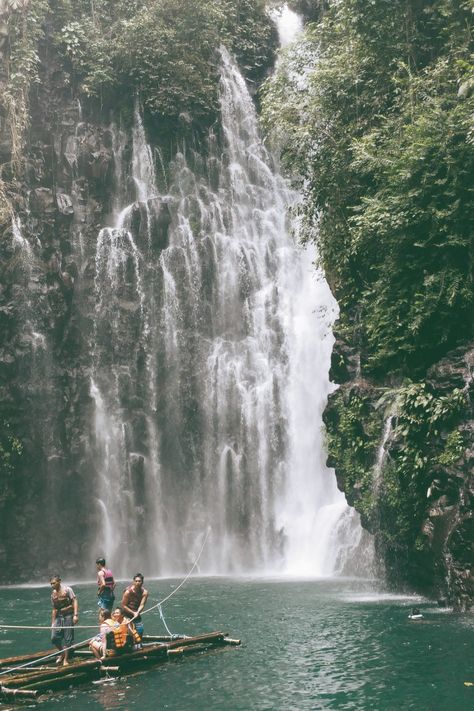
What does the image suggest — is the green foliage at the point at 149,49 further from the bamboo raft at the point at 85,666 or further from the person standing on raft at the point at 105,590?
the bamboo raft at the point at 85,666

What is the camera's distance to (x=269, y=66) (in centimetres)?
4575

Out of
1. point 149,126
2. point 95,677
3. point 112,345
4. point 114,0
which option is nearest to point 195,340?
point 112,345

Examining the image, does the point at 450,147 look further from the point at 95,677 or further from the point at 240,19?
the point at 240,19

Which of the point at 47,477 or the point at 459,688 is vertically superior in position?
the point at 47,477

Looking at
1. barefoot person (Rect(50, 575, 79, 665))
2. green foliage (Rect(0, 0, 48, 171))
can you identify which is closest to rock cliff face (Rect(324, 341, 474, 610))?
barefoot person (Rect(50, 575, 79, 665))

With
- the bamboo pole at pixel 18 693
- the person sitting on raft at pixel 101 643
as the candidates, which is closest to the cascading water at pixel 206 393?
the person sitting on raft at pixel 101 643

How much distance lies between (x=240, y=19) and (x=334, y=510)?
1127 inches

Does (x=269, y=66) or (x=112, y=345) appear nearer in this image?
(x=112, y=345)

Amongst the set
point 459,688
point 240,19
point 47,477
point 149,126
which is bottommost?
point 459,688

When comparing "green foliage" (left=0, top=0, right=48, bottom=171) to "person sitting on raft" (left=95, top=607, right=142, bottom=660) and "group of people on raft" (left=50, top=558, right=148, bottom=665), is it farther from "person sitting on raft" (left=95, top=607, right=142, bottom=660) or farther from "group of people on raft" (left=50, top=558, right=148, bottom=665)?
"person sitting on raft" (left=95, top=607, right=142, bottom=660)

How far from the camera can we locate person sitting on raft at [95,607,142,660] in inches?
584

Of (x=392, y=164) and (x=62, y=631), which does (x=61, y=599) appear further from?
(x=392, y=164)

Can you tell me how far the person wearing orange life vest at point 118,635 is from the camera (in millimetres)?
14891

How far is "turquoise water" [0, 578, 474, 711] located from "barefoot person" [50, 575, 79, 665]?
143cm
